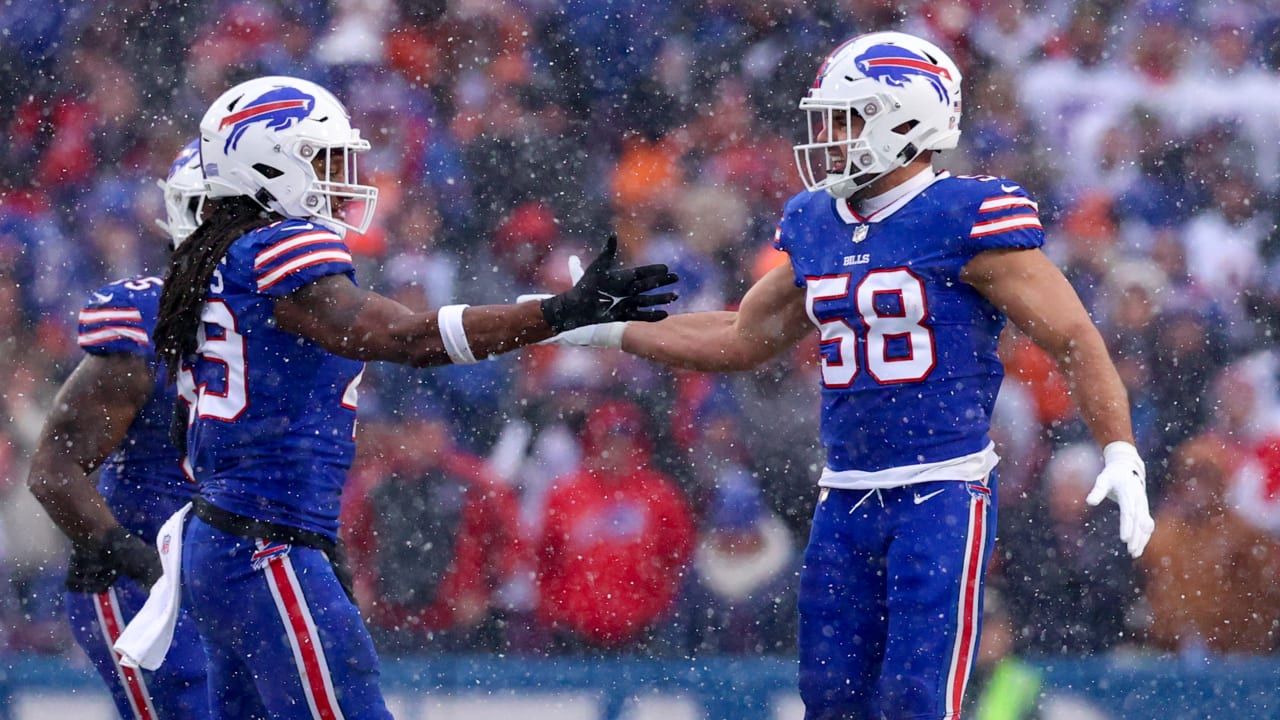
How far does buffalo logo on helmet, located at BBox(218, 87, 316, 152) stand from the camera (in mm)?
3449

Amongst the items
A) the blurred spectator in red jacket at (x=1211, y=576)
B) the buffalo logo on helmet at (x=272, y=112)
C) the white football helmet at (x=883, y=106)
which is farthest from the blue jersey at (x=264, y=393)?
the blurred spectator in red jacket at (x=1211, y=576)

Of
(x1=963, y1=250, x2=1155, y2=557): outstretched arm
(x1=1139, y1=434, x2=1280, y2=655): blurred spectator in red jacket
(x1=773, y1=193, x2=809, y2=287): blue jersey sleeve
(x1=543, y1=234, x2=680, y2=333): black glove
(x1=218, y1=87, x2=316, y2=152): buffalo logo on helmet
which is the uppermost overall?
(x1=218, y1=87, x2=316, y2=152): buffalo logo on helmet

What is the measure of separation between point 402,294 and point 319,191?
3.20m

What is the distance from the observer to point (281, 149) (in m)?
3.43

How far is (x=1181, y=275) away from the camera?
250 inches

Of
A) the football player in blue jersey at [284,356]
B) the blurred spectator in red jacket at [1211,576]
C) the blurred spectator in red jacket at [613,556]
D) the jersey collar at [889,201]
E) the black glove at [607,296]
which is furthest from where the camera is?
the blurred spectator in red jacket at [613,556]

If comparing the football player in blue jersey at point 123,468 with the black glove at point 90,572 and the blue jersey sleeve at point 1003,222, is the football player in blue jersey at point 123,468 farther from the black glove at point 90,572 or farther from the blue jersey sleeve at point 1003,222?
the blue jersey sleeve at point 1003,222

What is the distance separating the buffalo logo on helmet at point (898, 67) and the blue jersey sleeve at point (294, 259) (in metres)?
1.25

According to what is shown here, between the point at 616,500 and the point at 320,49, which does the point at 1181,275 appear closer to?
the point at 616,500

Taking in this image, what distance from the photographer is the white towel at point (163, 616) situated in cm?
346

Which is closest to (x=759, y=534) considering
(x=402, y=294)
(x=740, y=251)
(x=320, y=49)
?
(x=740, y=251)

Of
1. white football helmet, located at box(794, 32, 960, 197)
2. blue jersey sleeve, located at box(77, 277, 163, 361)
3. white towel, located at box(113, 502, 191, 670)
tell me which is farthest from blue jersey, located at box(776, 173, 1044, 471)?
blue jersey sleeve, located at box(77, 277, 163, 361)

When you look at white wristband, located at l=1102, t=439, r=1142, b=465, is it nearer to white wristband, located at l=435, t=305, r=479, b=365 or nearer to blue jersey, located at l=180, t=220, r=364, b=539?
white wristband, located at l=435, t=305, r=479, b=365

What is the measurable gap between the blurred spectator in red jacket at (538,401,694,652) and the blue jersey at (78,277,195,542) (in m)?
2.19
